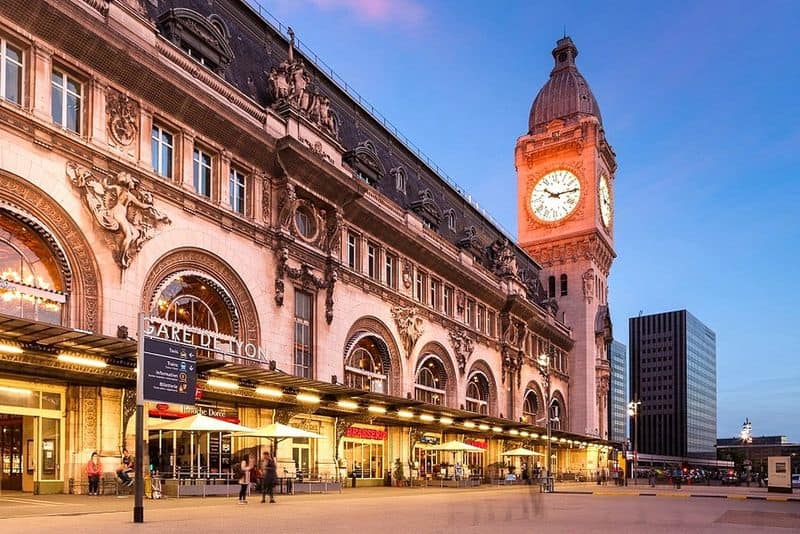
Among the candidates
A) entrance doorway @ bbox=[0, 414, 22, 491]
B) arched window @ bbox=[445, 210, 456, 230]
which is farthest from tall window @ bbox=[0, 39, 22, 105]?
arched window @ bbox=[445, 210, 456, 230]

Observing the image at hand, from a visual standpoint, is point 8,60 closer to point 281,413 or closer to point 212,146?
point 212,146

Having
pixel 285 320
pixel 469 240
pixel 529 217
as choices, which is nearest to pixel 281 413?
pixel 285 320

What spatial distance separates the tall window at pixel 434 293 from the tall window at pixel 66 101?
33256 millimetres

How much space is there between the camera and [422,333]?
2249 inches

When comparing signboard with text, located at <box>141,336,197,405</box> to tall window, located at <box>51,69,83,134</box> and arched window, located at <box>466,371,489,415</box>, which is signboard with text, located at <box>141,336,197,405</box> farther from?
arched window, located at <box>466,371,489,415</box>

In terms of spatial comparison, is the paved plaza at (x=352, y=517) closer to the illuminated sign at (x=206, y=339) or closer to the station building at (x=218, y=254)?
the station building at (x=218, y=254)

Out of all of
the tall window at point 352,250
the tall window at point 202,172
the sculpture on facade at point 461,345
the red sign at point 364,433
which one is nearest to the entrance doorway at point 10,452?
the tall window at point 202,172

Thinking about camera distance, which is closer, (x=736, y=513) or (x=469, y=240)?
(x=736, y=513)

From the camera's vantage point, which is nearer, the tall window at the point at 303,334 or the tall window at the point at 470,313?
the tall window at the point at 303,334

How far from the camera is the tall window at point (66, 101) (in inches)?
1180

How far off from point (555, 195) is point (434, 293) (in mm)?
45177

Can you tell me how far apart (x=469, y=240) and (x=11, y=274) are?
4518 centimetres

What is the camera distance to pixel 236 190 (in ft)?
130

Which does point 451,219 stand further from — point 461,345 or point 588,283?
point 588,283
